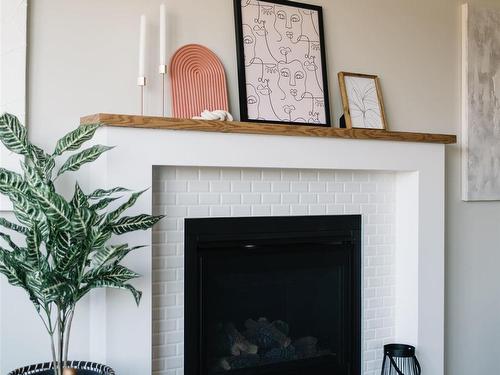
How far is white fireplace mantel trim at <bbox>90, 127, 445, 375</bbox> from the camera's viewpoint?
2.27 m

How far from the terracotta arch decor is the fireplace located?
490 mm

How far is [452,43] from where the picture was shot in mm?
3389

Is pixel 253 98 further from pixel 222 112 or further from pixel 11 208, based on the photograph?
pixel 11 208

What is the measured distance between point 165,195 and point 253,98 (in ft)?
1.99

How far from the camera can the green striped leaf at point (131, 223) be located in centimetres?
205

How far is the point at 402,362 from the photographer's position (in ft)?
9.62

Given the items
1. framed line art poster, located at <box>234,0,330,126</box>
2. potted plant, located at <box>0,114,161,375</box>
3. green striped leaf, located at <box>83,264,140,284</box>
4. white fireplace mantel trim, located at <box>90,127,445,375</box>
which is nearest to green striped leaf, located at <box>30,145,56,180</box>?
potted plant, located at <box>0,114,161,375</box>

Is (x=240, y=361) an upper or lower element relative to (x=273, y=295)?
lower

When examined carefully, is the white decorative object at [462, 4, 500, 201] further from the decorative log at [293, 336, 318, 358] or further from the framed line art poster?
the decorative log at [293, 336, 318, 358]

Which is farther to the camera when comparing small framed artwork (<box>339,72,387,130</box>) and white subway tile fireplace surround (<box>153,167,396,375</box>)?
small framed artwork (<box>339,72,387,130</box>)

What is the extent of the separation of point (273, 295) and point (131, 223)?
100cm

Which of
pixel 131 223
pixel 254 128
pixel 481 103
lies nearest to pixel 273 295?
pixel 254 128

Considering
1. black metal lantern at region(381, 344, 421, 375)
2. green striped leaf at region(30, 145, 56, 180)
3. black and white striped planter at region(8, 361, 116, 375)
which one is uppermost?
green striped leaf at region(30, 145, 56, 180)

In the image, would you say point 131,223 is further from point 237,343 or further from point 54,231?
point 237,343
